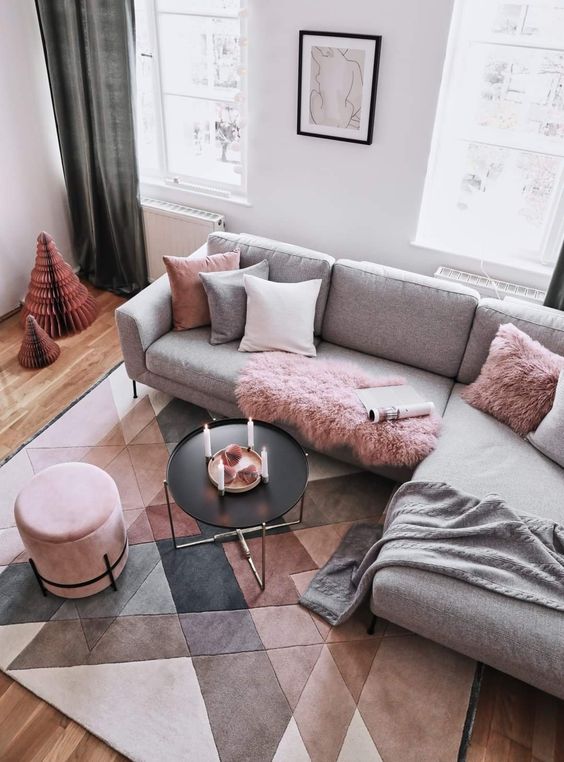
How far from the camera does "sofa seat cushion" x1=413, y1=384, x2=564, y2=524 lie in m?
2.14

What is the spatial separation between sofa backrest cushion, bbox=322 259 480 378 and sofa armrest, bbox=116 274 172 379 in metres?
0.85

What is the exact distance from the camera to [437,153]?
119 inches

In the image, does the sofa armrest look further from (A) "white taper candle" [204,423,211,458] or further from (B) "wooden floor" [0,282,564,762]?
(B) "wooden floor" [0,282,564,762]

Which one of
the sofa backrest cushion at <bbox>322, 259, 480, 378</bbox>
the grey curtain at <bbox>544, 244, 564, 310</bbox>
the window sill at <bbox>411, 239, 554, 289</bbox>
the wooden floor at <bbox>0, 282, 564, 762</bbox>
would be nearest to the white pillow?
the sofa backrest cushion at <bbox>322, 259, 480, 378</bbox>

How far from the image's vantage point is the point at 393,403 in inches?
99.4

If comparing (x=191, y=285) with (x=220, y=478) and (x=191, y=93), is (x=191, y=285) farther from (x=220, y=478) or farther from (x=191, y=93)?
(x=191, y=93)

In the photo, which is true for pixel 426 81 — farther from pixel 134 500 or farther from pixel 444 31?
pixel 134 500

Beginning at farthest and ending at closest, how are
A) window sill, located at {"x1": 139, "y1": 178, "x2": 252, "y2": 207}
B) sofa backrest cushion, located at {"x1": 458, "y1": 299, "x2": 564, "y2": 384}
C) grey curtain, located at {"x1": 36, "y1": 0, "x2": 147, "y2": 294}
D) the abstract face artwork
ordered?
window sill, located at {"x1": 139, "y1": 178, "x2": 252, "y2": 207}, grey curtain, located at {"x1": 36, "y1": 0, "x2": 147, "y2": 294}, the abstract face artwork, sofa backrest cushion, located at {"x1": 458, "y1": 299, "x2": 564, "y2": 384}

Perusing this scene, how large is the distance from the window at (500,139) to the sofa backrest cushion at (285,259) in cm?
68

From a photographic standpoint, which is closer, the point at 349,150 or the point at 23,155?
the point at 349,150

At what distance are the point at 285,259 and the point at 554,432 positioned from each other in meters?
1.53

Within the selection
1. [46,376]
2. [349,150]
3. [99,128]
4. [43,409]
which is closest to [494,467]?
[349,150]

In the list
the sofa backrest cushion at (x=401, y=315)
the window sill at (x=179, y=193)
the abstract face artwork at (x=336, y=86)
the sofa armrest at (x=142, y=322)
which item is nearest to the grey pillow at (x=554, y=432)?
the sofa backrest cushion at (x=401, y=315)

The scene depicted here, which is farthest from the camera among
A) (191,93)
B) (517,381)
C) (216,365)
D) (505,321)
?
(191,93)
